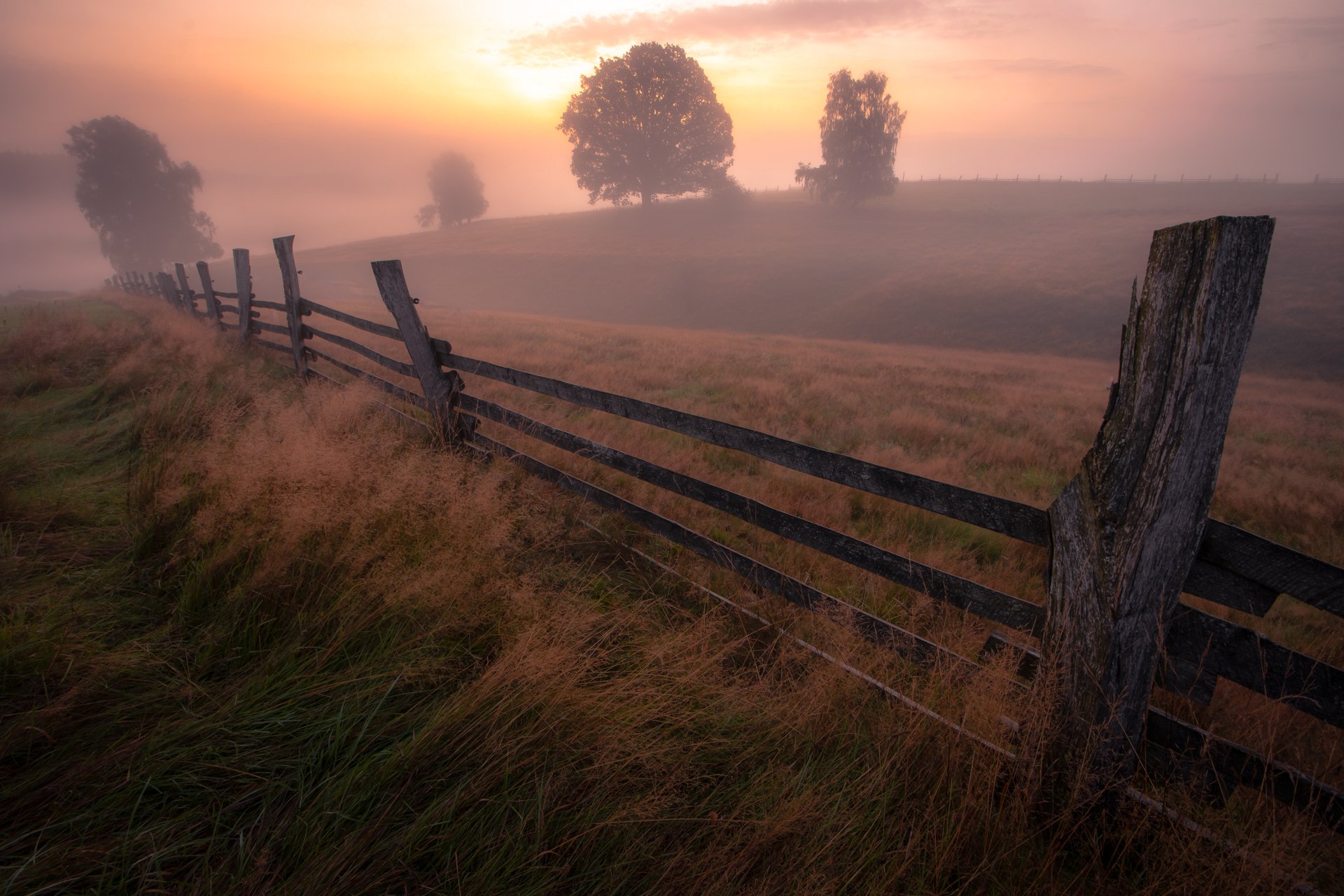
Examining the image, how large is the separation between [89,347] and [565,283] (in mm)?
34540

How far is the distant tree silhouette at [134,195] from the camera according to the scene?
49469 millimetres

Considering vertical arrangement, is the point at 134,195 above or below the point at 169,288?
above

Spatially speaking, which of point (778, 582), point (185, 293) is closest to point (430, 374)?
point (778, 582)

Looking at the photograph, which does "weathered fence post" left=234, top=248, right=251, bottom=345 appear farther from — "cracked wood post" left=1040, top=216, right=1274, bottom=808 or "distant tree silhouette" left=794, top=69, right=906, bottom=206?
"distant tree silhouette" left=794, top=69, right=906, bottom=206

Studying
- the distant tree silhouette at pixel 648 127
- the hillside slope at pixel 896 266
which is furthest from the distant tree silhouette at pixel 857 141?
the distant tree silhouette at pixel 648 127

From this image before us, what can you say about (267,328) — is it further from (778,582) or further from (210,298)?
(778,582)

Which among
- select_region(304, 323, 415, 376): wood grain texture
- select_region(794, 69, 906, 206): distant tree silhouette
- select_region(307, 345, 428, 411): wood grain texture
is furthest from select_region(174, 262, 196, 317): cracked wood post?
select_region(794, 69, 906, 206): distant tree silhouette

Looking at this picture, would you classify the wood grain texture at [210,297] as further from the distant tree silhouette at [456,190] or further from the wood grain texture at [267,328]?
the distant tree silhouette at [456,190]

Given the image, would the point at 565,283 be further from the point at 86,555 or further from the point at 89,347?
the point at 86,555

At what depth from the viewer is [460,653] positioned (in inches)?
93.8

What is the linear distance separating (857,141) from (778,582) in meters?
58.8

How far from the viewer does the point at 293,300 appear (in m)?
8.40

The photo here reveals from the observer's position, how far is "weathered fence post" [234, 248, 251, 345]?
10.7 m

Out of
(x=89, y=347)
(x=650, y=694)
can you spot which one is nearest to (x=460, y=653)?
(x=650, y=694)
